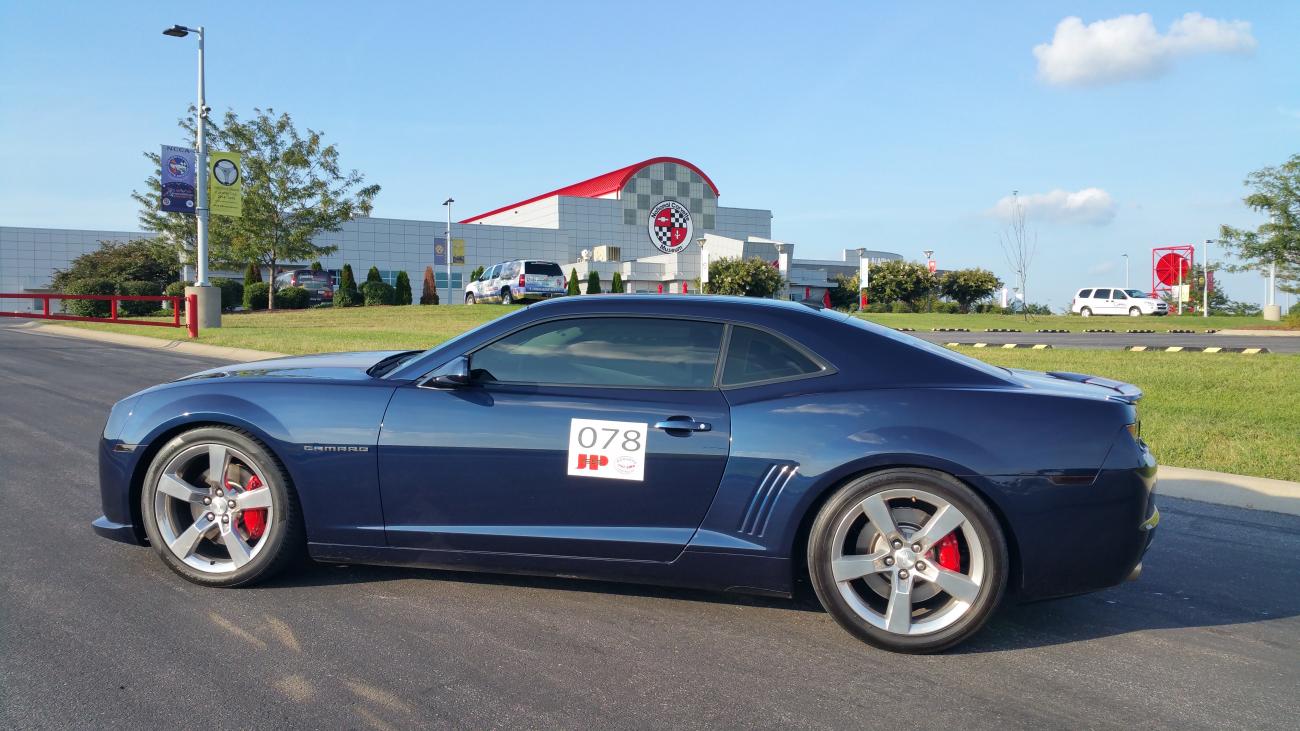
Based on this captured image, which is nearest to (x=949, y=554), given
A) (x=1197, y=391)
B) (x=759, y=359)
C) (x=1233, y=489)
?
(x=759, y=359)

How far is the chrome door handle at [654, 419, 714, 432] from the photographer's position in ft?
12.3

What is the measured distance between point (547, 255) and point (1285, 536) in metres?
63.3

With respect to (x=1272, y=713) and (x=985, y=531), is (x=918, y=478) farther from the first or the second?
(x=1272, y=713)

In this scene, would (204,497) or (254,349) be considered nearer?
(204,497)

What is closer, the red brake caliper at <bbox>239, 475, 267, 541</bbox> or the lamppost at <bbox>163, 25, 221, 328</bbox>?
the red brake caliper at <bbox>239, 475, 267, 541</bbox>

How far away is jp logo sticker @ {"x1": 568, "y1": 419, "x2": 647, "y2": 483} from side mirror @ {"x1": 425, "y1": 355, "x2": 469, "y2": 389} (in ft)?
1.72

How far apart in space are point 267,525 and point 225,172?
22435mm

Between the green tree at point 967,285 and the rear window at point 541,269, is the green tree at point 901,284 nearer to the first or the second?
the green tree at point 967,285

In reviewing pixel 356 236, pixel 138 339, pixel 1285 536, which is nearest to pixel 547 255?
pixel 356 236

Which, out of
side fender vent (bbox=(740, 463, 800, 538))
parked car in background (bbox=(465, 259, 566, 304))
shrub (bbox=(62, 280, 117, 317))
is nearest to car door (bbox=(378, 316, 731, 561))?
side fender vent (bbox=(740, 463, 800, 538))

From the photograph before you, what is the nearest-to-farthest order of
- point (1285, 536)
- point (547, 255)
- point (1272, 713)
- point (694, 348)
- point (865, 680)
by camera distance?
1. point (1272, 713)
2. point (865, 680)
3. point (694, 348)
4. point (1285, 536)
5. point (547, 255)

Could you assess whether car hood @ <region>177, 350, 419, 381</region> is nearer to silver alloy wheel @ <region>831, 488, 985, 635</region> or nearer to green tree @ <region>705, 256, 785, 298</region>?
silver alloy wheel @ <region>831, 488, 985, 635</region>

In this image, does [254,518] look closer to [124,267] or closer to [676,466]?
[676,466]

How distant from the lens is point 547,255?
6706cm
